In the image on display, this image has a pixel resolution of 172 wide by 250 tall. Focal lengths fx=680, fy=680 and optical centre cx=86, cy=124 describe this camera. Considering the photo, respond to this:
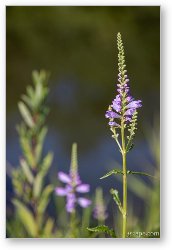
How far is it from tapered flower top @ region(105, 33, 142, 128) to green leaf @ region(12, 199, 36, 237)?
54 cm

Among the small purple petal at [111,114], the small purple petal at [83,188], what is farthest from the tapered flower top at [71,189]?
the small purple petal at [111,114]

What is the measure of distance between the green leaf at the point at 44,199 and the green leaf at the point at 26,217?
55 millimetres

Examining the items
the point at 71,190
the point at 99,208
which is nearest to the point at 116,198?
the point at 99,208

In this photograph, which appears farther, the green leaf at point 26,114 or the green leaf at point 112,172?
the green leaf at point 26,114

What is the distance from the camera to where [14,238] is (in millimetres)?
3057

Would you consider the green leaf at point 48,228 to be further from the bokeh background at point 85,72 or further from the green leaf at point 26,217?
the bokeh background at point 85,72

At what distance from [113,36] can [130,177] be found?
2.14 feet

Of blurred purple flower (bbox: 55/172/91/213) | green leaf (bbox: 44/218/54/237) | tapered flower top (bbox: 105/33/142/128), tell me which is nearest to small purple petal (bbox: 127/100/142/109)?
tapered flower top (bbox: 105/33/142/128)

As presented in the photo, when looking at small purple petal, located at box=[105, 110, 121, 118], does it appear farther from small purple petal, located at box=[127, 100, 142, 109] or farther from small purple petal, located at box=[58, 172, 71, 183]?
small purple petal, located at box=[58, 172, 71, 183]

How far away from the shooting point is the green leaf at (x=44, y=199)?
120 inches

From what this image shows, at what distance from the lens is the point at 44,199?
3.04 m

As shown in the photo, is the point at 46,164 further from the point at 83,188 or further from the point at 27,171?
the point at 83,188

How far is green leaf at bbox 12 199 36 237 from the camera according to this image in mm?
3049

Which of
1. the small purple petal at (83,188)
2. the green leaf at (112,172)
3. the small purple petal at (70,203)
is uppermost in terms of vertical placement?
the green leaf at (112,172)
